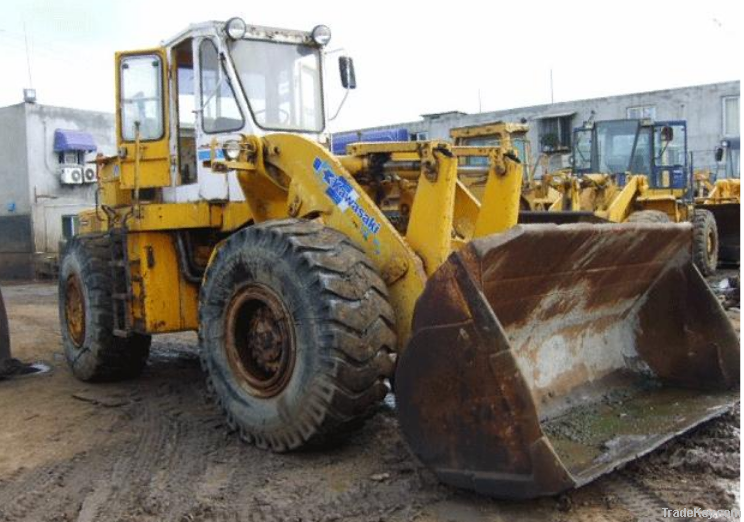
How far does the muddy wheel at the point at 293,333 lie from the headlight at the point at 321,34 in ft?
7.50

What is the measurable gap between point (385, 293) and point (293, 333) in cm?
54

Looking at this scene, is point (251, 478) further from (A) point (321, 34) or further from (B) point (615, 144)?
(B) point (615, 144)

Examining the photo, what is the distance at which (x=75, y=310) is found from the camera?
6.60 metres

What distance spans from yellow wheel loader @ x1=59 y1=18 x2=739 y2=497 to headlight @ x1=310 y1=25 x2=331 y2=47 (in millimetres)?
11

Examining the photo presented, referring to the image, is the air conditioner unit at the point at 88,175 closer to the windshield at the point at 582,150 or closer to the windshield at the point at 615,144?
the windshield at the point at 582,150

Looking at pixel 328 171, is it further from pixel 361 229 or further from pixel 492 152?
pixel 492 152

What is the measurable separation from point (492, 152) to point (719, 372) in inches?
72.9

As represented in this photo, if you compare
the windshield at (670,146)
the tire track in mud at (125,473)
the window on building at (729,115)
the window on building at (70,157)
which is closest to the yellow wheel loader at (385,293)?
the tire track in mud at (125,473)

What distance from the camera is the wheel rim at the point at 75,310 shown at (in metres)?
6.47

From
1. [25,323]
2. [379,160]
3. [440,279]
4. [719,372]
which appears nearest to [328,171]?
[379,160]

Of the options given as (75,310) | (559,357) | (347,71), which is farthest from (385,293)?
(75,310)

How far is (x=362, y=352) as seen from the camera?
3770 millimetres

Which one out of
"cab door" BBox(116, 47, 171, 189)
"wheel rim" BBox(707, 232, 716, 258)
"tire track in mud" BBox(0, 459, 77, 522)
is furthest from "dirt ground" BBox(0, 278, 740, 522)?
"wheel rim" BBox(707, 232, 716, 258)

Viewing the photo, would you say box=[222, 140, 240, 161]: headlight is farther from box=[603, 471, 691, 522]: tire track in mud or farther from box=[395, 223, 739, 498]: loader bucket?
box=[603, 471, 691, 522]: tire track in mud
